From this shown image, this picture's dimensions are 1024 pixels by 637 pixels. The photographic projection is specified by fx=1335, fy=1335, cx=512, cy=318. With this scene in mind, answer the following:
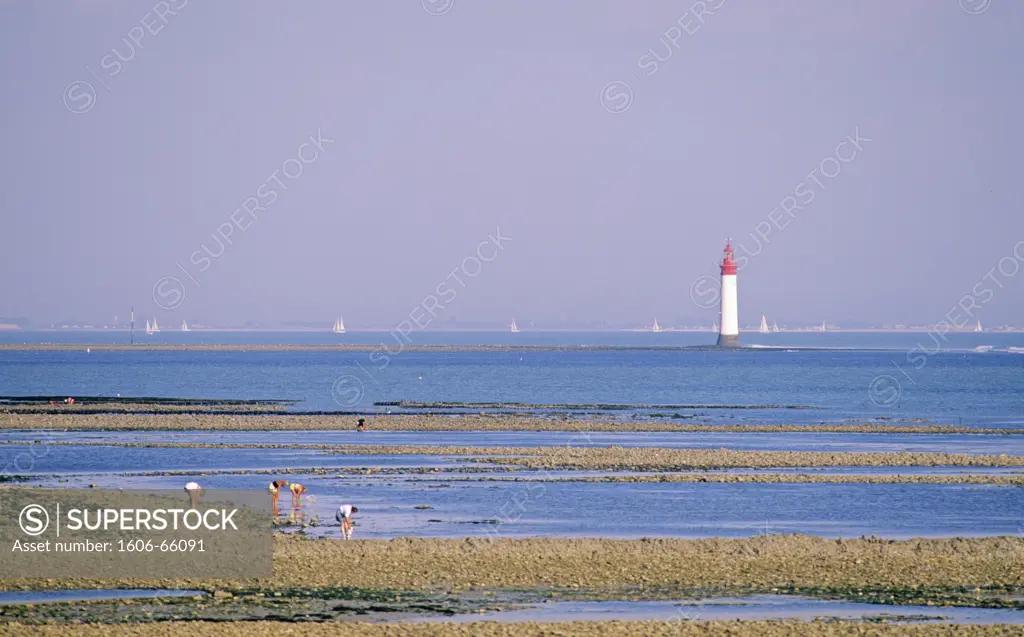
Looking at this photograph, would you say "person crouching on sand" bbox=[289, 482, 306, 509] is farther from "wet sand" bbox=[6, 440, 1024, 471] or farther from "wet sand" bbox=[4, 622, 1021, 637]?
"wet sand" bbox=[4, 622, 1021, 637]

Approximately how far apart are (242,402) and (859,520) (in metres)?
56.4

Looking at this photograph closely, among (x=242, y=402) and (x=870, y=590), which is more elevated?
(x=242, y=402)

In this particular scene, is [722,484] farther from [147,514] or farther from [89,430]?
[89,430]

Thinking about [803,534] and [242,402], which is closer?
[803,534]

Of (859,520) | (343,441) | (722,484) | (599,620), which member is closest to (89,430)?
(343,441)

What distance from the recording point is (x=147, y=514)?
1019 inches

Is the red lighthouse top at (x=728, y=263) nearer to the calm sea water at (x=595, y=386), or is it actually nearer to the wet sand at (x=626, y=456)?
the calm sea water at (x=595, y=386)

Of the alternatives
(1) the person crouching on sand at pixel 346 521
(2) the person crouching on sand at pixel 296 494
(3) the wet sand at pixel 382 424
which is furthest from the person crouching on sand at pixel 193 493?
(3) the wet sand at pixel 382 424

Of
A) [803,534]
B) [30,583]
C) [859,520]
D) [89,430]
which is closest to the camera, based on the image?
[30,583]
